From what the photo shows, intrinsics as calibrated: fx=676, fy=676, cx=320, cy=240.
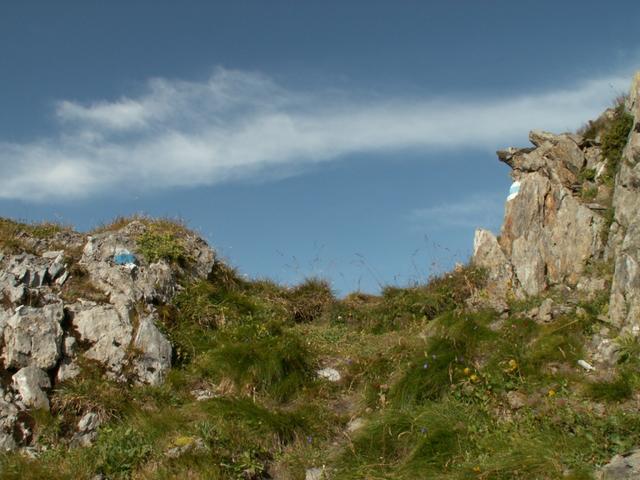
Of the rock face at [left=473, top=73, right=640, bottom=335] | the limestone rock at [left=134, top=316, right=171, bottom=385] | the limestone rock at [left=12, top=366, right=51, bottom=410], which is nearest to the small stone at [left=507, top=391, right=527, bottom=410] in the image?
the rock face at [left=473, top=73, right=640, bottom=335]

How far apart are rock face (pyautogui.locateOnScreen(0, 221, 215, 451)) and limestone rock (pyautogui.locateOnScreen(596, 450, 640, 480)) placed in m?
7.02

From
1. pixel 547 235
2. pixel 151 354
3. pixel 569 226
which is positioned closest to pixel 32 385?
pixel 151 354

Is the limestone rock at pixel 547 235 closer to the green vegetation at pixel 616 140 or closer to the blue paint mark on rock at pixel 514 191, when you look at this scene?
the blue paint mark on rock at pixel 514 191

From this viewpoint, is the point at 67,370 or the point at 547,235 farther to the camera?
the point at 547,235

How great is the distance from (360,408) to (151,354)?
156 inches

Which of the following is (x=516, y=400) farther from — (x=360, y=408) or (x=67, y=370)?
(x=67, y=370)

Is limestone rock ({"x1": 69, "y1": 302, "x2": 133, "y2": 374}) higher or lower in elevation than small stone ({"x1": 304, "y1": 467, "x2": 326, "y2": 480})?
higher

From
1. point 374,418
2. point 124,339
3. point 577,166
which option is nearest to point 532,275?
point 577,166

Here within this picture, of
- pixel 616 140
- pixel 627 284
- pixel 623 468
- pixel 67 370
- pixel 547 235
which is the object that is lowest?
pixel 623 468

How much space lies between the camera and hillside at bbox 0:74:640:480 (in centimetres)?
865

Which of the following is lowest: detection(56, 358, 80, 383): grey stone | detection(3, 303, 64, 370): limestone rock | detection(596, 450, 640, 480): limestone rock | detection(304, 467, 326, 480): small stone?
detection(596, 450, 640, 480): limestone rock

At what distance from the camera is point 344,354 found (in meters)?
13.2

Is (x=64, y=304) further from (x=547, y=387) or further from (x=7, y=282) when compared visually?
(x=547, y=387)

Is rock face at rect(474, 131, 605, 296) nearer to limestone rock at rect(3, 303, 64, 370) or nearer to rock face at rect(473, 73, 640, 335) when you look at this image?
rock face at rect(473, 73, 640, 335)
